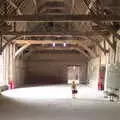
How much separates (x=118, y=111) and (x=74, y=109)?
1.43 m

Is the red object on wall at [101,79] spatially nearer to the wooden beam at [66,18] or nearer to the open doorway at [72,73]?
the wooden beam at [66,18]

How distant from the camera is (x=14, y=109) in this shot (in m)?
8.49

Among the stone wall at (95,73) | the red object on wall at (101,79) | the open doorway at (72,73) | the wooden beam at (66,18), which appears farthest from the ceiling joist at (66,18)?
the open doorway at (72,73)

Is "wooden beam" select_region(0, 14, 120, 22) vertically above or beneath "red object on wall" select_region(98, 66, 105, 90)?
above

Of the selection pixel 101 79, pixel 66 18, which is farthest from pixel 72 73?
pixel 66 18

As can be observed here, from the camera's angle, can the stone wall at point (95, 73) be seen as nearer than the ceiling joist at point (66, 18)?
No

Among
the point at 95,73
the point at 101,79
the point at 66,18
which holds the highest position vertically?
the point at 66,18

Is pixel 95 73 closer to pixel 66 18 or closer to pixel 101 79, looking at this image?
pixel 101 79

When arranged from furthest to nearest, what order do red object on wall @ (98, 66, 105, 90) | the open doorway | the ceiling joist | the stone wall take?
the open doorway, the stone wall, red object on wall @ (98, 66, 105, 90), the ceiling joist

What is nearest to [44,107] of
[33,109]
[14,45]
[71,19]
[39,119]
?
[33,109]

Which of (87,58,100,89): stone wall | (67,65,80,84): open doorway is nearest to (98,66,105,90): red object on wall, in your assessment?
(87,58,100,89): stone wall

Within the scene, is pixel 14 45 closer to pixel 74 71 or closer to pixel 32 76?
pixel 32 76

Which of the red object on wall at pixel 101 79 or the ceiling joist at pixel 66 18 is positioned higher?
the ceiling joist at pixel 66 18

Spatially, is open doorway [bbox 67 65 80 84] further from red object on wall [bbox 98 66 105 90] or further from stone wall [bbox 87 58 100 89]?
red object on wall [bbox 98 66 105 90]
